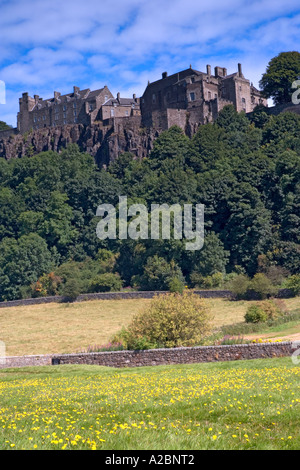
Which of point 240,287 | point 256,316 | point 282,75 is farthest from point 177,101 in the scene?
point 256,316

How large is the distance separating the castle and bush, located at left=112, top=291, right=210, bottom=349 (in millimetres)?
66937

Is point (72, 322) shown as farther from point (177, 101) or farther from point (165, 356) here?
point (177, 101)

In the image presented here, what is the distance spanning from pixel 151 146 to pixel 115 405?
285 feet

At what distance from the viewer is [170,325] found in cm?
3175

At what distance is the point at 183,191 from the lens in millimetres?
72938

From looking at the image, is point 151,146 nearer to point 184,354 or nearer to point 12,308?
point 12,308

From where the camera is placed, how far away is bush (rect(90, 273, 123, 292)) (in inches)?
2603

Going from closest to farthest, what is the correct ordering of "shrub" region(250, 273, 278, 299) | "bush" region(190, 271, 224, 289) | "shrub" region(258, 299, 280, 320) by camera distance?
"shrub" region(258, 299, 280, 320), "shrub" region(250, 273, 278, 299), "bush" region(190, 271, 224, 289)

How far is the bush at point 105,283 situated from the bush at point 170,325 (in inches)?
1286

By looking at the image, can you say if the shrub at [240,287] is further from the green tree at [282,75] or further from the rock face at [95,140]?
the rock face at [95,140]

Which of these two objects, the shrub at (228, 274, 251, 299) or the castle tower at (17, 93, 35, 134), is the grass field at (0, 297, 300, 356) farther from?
the castle tower at (17, 93, 35, 134)

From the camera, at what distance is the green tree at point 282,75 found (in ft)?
298

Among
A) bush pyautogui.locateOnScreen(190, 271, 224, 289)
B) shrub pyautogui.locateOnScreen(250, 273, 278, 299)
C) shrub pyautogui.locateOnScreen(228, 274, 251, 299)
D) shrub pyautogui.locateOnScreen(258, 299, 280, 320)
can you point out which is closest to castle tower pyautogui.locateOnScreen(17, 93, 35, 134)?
bush pyautogui.locateOnScreen(190, 271, 224, 289)
